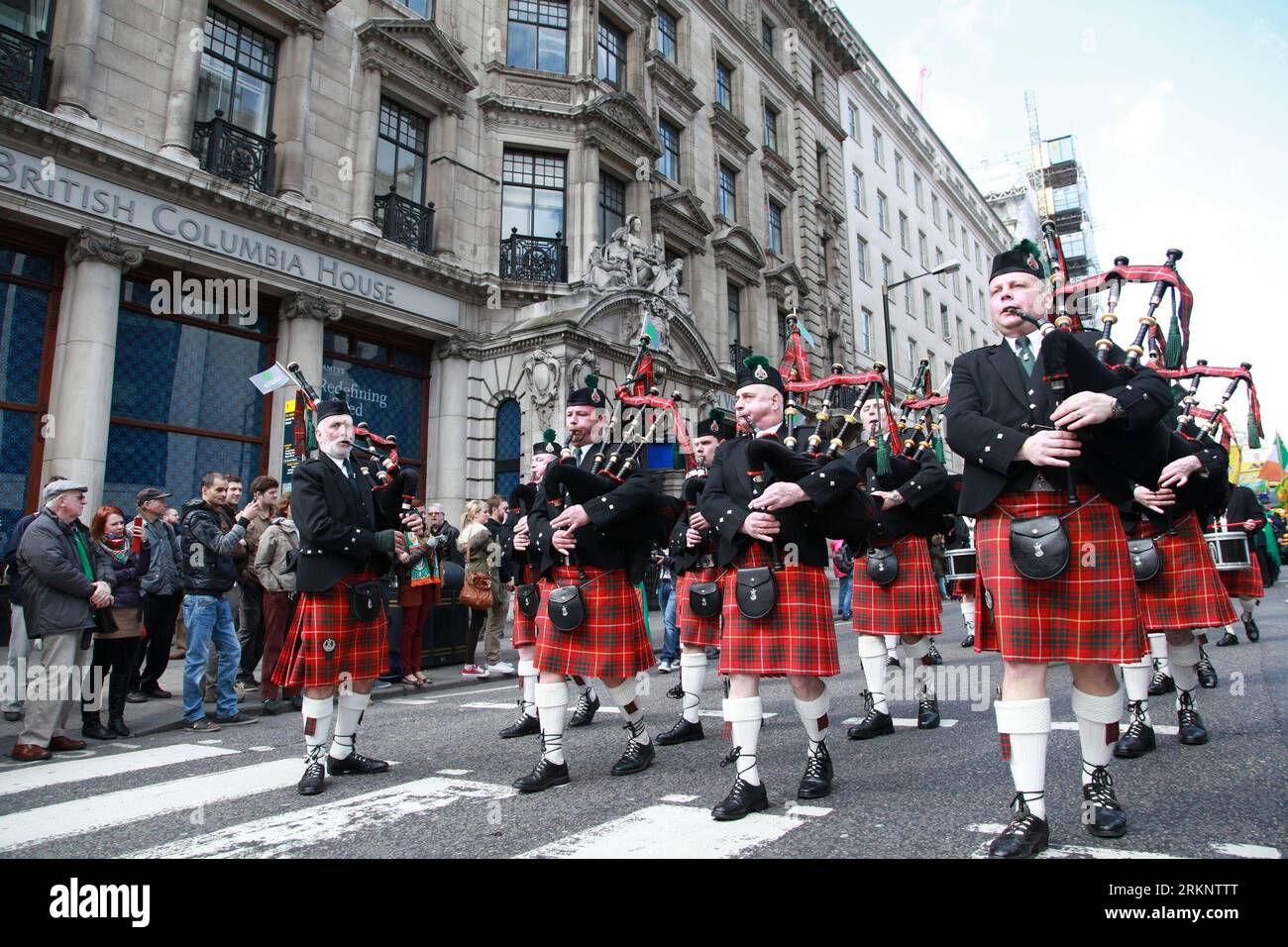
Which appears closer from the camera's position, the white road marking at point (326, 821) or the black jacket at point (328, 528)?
the white road marking at point (326, 821)

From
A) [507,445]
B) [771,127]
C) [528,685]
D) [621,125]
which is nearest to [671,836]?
[528,685]

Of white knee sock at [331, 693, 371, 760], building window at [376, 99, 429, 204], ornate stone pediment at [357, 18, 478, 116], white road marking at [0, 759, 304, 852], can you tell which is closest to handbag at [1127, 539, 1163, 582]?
white knee sock at [331, 693, 371, 760]

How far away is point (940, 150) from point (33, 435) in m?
44.5

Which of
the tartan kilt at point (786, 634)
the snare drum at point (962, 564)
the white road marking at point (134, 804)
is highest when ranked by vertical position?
the snare drum at point (962, 564)

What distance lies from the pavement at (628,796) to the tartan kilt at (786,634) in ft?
1.98

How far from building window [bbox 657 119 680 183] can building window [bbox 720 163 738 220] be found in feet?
7.43

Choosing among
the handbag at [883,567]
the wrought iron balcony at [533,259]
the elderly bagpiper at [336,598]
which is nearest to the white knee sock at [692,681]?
the handbag at [883,567]

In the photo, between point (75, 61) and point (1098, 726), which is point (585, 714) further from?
point (75, 61)

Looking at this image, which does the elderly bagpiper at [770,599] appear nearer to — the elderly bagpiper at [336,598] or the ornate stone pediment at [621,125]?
the elderly bagpiper at [336,598]

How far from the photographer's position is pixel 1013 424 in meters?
3.02

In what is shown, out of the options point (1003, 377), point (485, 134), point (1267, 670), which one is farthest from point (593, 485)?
point (485, 134)

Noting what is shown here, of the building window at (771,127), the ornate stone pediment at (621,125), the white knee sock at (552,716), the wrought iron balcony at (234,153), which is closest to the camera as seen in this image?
the white knee sock at (552,716)

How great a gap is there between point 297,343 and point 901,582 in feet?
37.2

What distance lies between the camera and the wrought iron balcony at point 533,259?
17.1m
